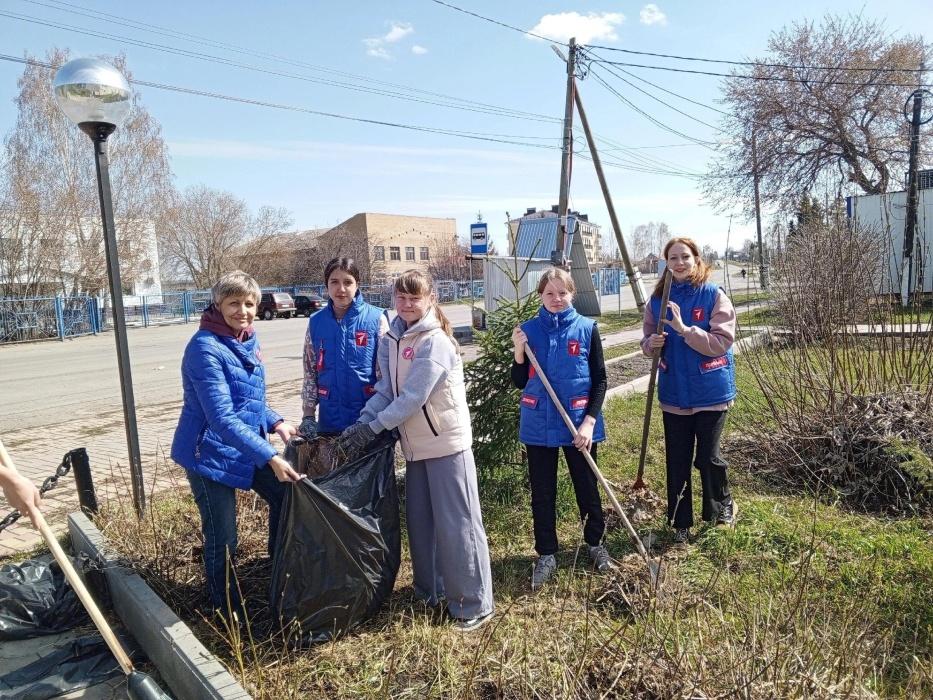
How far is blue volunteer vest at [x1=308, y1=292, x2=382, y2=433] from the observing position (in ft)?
11.2

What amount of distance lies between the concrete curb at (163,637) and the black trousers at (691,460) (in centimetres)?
245

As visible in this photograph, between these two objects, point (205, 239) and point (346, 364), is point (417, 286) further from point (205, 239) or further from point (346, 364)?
point (205, 239)

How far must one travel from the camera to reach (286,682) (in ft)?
8.12

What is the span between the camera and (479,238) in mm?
11453

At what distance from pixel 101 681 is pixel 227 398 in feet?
4.41

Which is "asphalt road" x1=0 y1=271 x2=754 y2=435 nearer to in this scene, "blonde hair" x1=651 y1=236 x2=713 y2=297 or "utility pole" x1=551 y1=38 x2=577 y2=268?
"blonde hair" x1=651 y1=236 x2=713 y2=297

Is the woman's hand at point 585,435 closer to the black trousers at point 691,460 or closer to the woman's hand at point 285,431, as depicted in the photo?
the black trousers at point 691,460

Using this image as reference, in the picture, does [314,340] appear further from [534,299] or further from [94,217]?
[94,217]

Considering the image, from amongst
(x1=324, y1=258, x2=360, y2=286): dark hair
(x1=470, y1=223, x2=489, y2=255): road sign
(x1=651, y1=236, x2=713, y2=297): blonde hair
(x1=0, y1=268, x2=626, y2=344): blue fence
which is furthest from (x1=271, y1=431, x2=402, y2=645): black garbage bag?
(x1=0, y1=268, x2=626, y2=344): blue fence

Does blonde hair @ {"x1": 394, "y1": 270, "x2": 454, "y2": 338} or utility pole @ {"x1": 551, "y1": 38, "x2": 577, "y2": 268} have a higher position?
utility pole @ {"x1": 551, "y1": 38, "x2": 577, "y2": 268}

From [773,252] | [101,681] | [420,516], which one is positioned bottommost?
[101,681]

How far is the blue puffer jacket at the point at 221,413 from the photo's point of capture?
2.75m

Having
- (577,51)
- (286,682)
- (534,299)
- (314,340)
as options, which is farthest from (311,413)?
(577,51)

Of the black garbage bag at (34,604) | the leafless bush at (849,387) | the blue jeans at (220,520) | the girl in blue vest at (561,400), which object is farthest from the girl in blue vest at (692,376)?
the black garbage bag at (34,604)
